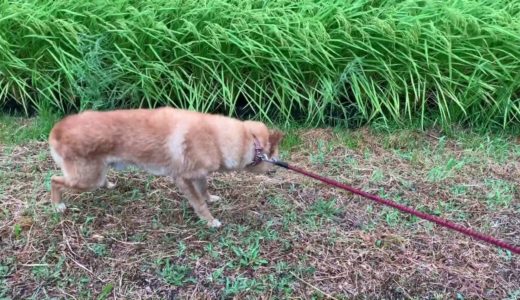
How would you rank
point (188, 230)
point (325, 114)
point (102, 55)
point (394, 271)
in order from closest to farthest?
point (394, 271) < point (188, 230) < point (102, 55) < point (325, 114)

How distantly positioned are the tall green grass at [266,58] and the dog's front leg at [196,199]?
1.38m

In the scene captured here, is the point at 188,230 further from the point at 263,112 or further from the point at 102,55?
the point at 102,55

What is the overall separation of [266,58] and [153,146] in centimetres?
177

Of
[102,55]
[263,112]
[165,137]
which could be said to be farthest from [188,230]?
[102,55]

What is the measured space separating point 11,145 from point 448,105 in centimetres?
364

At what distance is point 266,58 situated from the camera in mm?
4422

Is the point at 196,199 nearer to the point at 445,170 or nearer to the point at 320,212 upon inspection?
the point at 320,212

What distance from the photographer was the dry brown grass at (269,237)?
2.74 meters

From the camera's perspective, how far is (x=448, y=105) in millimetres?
4543

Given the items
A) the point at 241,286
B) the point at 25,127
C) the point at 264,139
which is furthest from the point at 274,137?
the point at 25,127

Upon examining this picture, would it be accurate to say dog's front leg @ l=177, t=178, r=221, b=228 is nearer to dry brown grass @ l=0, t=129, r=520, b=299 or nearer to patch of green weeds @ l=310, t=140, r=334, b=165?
dry brown grass @ l=0, t=129, r=520, b=299

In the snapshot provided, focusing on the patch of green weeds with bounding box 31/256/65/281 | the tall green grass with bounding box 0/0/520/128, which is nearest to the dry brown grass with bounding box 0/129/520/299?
the patch of green weeds with bounding box 31/256/65/281

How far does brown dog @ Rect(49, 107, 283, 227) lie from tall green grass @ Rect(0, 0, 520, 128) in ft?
4.28

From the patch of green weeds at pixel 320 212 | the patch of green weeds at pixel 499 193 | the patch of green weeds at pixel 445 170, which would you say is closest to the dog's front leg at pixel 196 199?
the patch of green weeds at pixel 320 212
